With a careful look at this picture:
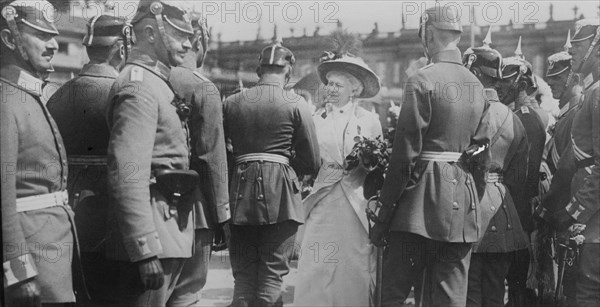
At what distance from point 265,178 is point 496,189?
1.72 metres

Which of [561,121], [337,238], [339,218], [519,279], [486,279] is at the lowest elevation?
[519,279]

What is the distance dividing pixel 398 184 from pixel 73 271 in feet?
7.11

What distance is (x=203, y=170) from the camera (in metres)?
4.97

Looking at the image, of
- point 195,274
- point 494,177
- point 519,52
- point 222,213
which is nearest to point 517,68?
point 519,52

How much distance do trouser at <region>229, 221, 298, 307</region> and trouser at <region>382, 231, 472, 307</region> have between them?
0.82 meters

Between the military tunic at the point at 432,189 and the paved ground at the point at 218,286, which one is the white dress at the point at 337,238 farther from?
the military tunic at the point at 432,189

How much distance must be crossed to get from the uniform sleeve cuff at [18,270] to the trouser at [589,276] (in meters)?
3.48

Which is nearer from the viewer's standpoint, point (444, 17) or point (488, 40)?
point (444, 17)

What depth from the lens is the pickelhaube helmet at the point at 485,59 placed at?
591cm

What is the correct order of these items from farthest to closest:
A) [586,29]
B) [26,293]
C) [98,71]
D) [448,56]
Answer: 1. [586,29]
2. [448,56]
3. [98,71]
4. [26,293]

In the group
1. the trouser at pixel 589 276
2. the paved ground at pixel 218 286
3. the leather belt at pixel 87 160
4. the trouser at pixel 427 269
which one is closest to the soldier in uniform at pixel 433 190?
the trouser at pixel 427 269

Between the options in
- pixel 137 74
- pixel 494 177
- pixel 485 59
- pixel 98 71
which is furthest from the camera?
pixel 485 59

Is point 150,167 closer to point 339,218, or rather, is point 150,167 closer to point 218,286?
point 218,286

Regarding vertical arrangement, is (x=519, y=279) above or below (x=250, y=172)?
below
